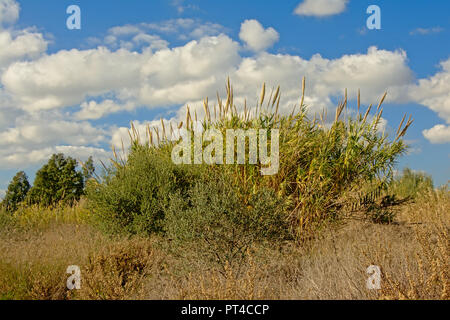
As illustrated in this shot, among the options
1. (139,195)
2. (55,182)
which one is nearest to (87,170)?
(139,195)

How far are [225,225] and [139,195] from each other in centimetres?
280

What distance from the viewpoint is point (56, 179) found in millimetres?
20125

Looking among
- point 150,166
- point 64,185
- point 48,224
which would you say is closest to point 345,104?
point 150,166

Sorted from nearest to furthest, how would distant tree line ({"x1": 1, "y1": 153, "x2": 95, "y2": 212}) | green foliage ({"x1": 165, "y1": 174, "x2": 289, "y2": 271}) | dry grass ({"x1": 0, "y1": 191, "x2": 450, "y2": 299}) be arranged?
dry grass ({"x1": 0, "y1": 191, "x2": 450, "y2": 299}), green foliage ({"x1": 165, "y1": 174, "x2": 289, "y2": 271}), distant tree line ({"x1": 1, "y1": 153, "x2": 95, "y2": 212})

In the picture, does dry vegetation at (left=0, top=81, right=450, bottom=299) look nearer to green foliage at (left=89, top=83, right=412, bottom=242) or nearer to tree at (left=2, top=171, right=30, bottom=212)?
green foliage at (left=89, top=83, right=412, bottom=242)

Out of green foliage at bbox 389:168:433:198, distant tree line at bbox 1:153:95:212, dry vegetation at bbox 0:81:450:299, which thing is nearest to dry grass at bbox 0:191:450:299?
dry vegetation at bbox 0:81:450:299

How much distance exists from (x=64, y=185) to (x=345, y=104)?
15820mm

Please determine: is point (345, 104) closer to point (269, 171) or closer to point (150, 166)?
point (269, 171)

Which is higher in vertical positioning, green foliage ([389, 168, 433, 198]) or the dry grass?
green foliage ([389, 168, 433, 198])

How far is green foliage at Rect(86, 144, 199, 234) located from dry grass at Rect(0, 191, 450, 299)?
0.51 metres

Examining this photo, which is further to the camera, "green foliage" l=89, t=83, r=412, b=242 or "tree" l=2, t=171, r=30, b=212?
"tree" l=2, t=171, r=30, b=212

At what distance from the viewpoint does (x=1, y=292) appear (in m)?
5.60

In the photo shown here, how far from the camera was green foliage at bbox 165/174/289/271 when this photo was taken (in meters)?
5.79
